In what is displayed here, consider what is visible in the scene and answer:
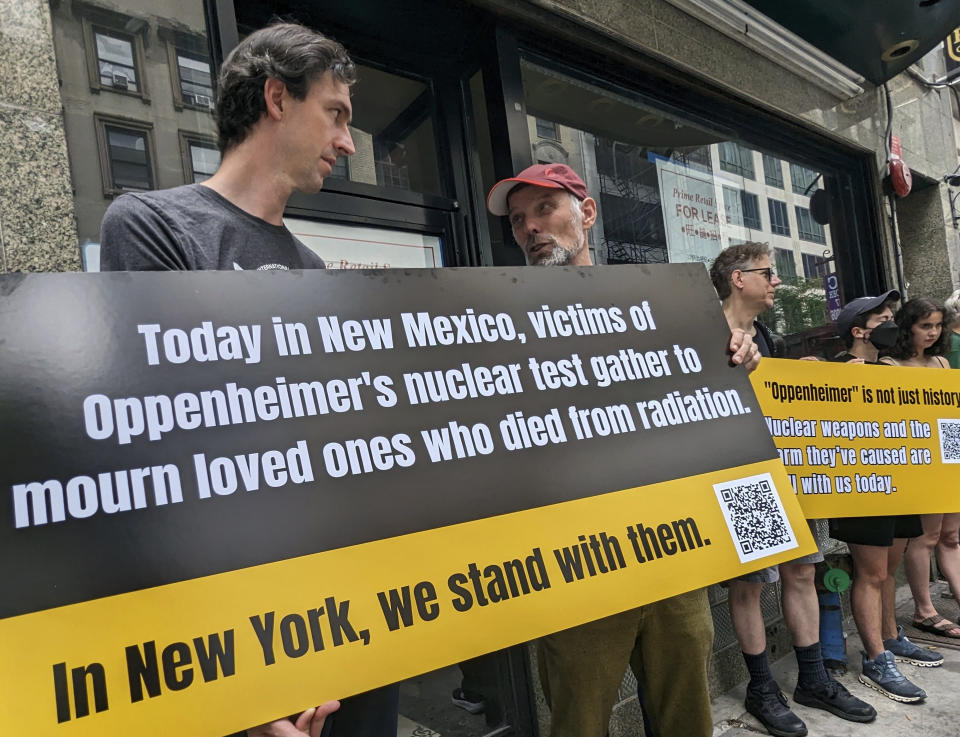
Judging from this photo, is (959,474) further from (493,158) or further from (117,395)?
(117,395)

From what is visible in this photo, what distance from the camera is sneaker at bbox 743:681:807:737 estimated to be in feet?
8.90

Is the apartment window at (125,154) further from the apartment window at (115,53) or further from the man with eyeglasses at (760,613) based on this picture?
the man with eyeglasses at (760,613)

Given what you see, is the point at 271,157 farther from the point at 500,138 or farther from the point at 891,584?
the point at 891,584

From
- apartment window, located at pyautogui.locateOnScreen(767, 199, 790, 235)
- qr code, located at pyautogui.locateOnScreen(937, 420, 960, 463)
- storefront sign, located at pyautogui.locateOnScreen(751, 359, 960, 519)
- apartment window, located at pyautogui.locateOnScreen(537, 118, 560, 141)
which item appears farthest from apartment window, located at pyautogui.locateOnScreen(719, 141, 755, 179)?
qr code, located at pyautogui.locateOnScreen(937, 420, 960, 463)

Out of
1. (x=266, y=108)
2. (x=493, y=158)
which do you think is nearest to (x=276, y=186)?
(x=266, y=108)

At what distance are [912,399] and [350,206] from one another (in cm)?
260

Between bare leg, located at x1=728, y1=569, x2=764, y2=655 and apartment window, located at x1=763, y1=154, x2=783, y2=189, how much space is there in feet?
11.0

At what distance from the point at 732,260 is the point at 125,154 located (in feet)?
8.24

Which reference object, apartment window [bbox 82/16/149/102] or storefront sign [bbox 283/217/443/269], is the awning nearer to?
storefront sign [bbox 283/217/443/269]

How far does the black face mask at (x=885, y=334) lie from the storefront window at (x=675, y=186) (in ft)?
4.12

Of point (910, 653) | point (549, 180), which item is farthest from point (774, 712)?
point (549, 180)

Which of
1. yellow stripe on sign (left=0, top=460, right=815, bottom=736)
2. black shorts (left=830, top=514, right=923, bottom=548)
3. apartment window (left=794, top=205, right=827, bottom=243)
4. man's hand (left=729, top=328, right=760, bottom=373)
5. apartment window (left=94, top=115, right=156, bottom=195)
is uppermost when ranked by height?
apartment window (left=794, top=205, right=827, bottom=243)

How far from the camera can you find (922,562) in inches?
145

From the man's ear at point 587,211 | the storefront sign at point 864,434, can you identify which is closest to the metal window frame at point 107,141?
the man's ear at point 587,211
